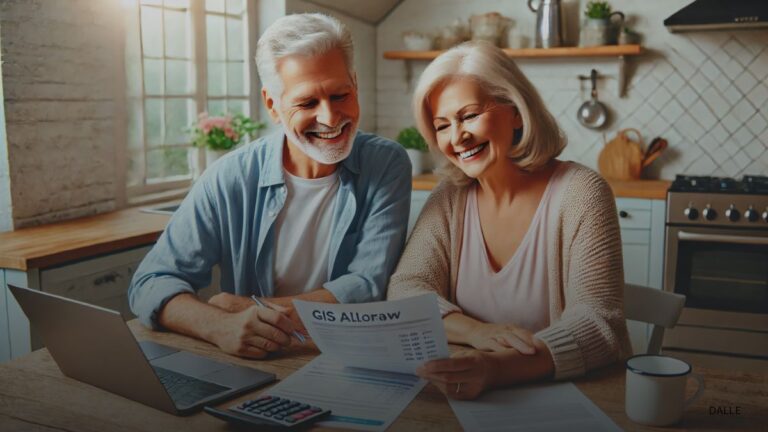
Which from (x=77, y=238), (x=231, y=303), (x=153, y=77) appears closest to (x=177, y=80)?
(x=153, y=77)

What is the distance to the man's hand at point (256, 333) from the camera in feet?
4.81

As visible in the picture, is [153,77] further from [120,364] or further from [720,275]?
[720,275]

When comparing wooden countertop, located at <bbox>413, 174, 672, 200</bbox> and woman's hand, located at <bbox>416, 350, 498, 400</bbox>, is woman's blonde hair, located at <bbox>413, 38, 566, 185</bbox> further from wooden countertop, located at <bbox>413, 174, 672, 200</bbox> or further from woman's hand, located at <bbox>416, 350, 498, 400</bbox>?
wooden countertop, located at <bbox>413, 174, 672, 200</bbox>

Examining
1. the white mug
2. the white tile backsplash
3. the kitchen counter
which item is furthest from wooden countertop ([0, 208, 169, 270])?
the white tile backsplash

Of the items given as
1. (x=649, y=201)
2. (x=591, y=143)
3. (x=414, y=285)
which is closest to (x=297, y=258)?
(x=414, y=285)

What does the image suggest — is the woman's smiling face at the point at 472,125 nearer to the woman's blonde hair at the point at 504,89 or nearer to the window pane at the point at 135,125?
the woman's blonde hair at the point at 504,89

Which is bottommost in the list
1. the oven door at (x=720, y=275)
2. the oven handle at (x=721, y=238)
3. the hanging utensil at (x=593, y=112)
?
the oven door at (x=720, y=275)

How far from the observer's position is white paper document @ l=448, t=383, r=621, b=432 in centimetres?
113

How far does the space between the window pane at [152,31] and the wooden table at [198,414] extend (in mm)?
2182

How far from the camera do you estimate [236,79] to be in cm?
391

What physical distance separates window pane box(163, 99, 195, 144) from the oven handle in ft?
7.61

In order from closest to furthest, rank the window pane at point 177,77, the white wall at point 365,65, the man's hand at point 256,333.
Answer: the man's hand at point 256,333 < the window pane at point 177,77 < the white wall at point 365,65

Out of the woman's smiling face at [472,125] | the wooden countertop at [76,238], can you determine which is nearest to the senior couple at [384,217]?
the woman's smiling face at [472,125]

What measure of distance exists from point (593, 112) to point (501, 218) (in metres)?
2.63
